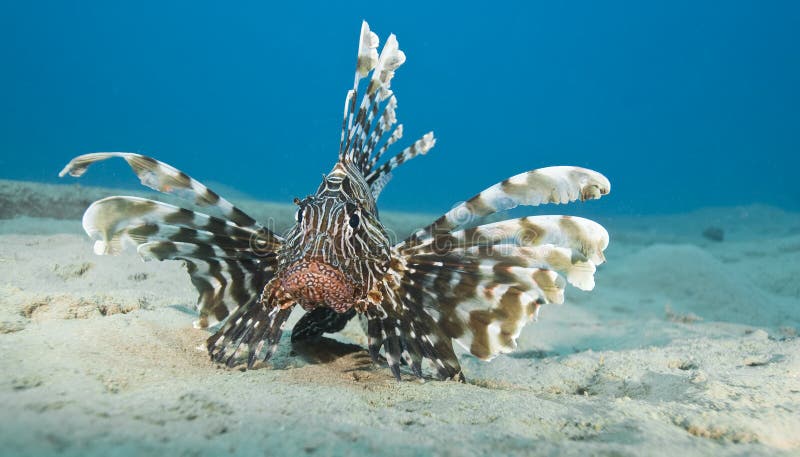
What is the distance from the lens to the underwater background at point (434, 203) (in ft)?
5.82

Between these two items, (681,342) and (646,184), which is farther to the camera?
(646,184)

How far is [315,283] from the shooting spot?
7.41 ft

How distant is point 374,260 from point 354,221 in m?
0.28

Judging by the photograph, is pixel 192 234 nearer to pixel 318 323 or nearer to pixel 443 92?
pixel 318 323

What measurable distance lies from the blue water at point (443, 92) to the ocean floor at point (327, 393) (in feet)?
91.9

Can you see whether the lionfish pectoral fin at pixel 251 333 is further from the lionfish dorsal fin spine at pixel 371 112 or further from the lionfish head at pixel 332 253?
the lionfish dorsal fin spine at pixel 371 112

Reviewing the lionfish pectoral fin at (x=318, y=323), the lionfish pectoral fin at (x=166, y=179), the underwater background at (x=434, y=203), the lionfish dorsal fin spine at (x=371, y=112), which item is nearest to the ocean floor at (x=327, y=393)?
the underwater background at (x=434, y=203)

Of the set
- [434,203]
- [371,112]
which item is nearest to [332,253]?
[371,112]

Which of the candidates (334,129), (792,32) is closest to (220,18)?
(334,129)

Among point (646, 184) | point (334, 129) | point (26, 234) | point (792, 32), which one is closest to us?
point (26, 234)

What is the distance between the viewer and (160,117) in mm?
78562

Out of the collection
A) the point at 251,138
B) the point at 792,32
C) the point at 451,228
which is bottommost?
the point at 451,228

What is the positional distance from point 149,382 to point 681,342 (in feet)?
14.0

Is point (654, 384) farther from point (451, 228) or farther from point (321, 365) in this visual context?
point (321, 365)
